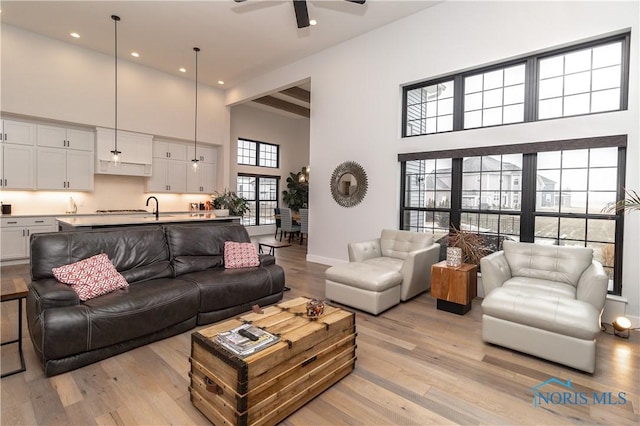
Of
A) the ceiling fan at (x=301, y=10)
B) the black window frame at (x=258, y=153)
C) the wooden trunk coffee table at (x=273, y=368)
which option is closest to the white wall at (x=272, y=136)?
the black window frame at (x=258, y=153)

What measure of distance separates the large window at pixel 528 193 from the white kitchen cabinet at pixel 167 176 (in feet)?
18.7

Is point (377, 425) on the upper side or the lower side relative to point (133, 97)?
lower

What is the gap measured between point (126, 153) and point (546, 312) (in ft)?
25.4

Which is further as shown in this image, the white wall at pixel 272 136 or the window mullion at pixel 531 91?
the white wall at pixel 272 136

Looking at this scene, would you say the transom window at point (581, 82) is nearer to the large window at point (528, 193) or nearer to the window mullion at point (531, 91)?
the window mullion at point (531, 91)

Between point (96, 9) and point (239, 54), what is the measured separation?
93.1 inches

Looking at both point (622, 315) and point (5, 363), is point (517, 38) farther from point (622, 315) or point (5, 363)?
point (5, 363)

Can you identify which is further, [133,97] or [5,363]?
[133,97]

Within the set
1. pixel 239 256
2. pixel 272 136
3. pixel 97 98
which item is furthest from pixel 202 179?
pixel 239 256

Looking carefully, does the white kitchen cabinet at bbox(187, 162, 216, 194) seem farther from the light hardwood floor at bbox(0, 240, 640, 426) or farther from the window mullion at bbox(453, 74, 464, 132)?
the window mullion at bbox(453, 74, 464, 132)

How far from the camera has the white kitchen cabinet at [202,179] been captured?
810 centimetres

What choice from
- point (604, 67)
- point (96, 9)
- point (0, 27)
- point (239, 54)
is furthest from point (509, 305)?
point (0, 27)

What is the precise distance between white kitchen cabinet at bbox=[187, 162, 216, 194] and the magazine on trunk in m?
6.87

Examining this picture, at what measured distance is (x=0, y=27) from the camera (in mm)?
5258
